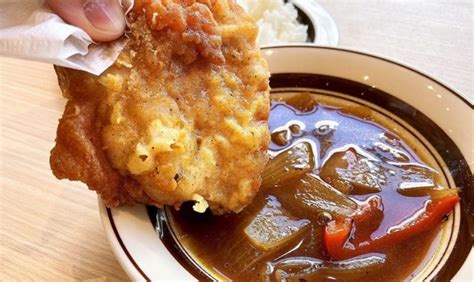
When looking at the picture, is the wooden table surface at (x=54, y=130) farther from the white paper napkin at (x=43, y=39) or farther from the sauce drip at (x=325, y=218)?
the white paper napkin at (x=43, y=39)

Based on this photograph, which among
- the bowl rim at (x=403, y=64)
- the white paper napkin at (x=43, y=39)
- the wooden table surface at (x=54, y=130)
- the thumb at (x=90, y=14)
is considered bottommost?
the wooden table surface at (x=54, y=130)

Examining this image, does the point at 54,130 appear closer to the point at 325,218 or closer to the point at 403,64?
the point at 325,218

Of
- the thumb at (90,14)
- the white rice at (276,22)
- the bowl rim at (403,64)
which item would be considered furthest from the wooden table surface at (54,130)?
the thumb at (90,14)

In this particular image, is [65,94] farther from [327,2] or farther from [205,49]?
[327,2]

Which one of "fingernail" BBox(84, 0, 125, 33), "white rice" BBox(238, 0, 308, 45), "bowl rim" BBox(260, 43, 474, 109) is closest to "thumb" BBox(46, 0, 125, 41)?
"fingernail" BBox(84, 0, 125, 33)

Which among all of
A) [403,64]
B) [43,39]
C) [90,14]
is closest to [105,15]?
[90,14]

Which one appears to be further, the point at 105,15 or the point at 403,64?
the point at 403,64
